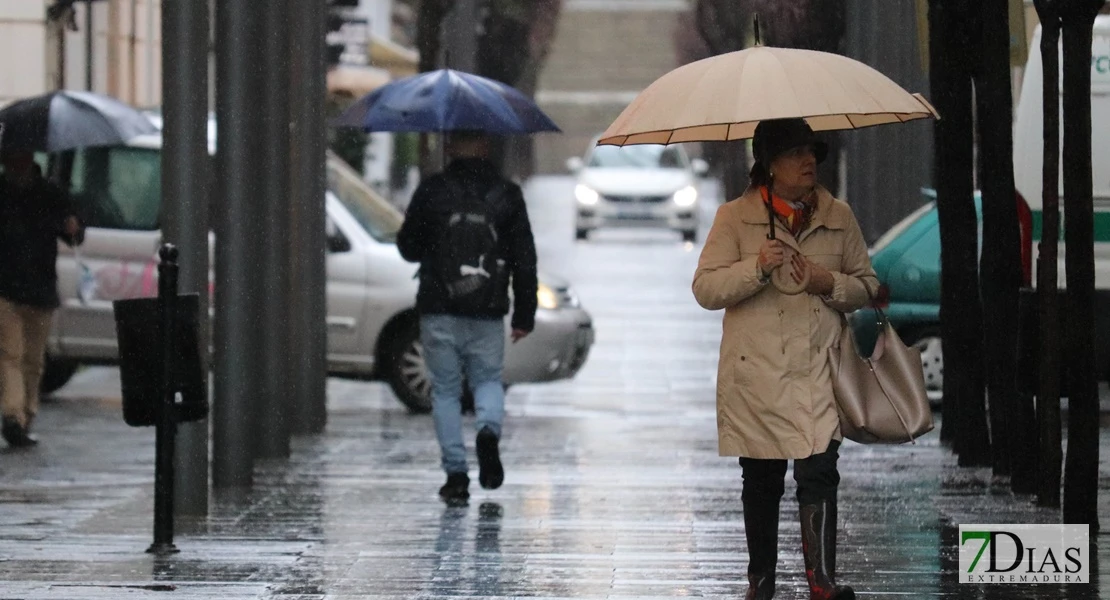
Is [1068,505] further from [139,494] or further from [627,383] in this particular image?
[627,383]

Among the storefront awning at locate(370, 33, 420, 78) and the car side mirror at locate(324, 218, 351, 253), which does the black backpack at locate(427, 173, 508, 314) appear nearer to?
the car side mirror at locate(324, 218, 351, 253)

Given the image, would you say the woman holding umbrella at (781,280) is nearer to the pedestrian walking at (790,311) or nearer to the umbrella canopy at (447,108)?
the pedestrian walking at (790,311)

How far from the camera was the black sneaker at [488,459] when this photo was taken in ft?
30.7

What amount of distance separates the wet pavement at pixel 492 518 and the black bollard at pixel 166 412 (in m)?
0.13

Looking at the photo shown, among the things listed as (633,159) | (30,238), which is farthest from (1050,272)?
(633,159)

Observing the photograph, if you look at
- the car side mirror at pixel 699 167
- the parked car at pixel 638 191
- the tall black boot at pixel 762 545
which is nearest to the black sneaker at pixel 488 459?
the tall black boot at pixel 762 545

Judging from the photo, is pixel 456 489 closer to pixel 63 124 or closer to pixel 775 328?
pixel 775 328

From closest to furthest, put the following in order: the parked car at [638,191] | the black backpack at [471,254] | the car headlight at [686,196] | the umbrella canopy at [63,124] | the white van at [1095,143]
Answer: the black backpack at [471,254]
the umbrella canopy at [63,124]
the white van at [1095,143]
the car headlight at [686,196]
the parked car at [638,191]

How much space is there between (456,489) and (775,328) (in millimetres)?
3143

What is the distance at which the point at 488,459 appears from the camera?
9.36 m

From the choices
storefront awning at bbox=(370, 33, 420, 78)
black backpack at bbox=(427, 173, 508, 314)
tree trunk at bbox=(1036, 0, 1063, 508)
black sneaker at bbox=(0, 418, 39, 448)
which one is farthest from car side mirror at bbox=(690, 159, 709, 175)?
tree trunk at bbox=(1036, 0, 1063, 508)

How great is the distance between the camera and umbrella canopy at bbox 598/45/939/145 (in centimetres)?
631

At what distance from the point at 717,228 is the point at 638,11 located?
52744mm

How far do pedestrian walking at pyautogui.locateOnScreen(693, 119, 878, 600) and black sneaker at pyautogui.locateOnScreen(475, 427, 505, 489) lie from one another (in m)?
2.76
